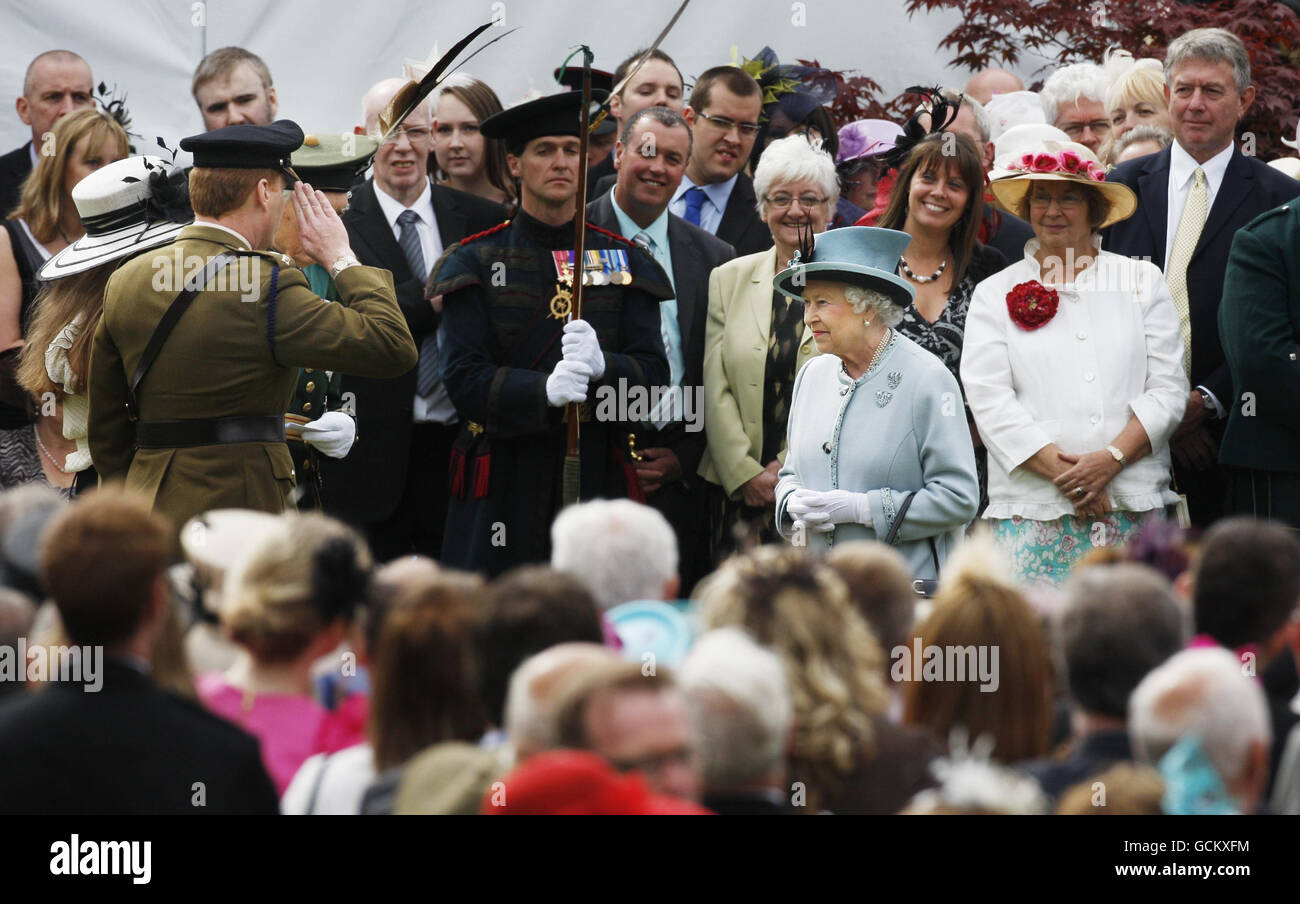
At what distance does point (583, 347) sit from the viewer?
5891mm

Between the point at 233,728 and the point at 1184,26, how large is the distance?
745 cm

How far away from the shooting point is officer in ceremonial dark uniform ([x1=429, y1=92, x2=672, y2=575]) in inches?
238

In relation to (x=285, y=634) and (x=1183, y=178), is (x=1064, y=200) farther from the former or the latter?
(x=285, y=634)

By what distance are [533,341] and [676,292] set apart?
95 cm

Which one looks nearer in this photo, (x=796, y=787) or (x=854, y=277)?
(x=796, y=787)

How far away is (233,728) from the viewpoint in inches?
121

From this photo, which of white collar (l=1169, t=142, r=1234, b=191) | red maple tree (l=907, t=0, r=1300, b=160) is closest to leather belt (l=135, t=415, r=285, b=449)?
white collar (l=1169, t=142, r=1234, b=191)

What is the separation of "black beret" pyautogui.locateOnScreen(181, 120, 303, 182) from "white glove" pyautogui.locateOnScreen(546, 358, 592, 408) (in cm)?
118

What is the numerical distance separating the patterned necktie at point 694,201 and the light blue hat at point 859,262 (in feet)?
6.27

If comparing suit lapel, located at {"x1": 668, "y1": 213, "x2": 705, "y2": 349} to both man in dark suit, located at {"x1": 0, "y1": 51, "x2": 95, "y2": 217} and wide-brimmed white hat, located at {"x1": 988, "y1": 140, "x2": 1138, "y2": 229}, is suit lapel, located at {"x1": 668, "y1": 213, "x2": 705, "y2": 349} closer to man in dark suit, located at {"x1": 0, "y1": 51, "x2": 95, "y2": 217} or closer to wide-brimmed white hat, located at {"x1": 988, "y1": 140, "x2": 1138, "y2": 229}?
wide-brimmed white hat, located at {"x1": 988, "y1": 140, "x2": 1138, "y2": 229}

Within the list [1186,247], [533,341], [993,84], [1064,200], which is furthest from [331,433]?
[993,84]

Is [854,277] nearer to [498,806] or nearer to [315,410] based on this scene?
[315,410]

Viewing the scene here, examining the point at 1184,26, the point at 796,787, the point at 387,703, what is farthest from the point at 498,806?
the point at 1184,26

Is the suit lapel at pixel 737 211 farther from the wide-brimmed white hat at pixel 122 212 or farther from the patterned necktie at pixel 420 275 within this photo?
the wide-brimmed white hat at pixel 122 212
